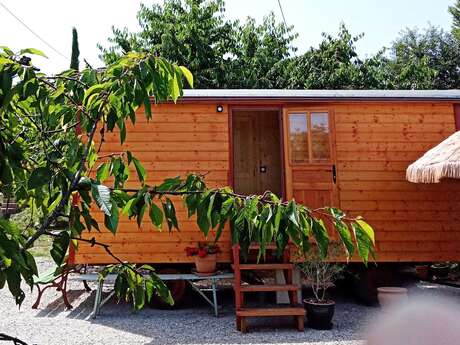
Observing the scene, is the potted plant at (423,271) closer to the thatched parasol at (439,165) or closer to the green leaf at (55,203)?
the thatched parasol at (439,165)

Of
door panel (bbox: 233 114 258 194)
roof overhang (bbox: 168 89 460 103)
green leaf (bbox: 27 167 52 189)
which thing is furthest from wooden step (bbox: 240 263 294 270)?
green leaf (bbox: 27 167 52 189)

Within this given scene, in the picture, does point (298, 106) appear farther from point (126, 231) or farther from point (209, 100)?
point (126, 231)

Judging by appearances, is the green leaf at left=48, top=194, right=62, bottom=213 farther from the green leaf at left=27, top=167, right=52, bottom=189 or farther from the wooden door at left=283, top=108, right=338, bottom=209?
the wooden door at left=283, top=108, right=338, bottom=209

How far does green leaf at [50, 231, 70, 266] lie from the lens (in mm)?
996

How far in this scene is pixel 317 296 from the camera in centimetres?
502

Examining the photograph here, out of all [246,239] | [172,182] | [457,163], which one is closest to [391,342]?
[246,239]

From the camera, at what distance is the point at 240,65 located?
52.6ft

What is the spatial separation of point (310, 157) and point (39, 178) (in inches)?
200

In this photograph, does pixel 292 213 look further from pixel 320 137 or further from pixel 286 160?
pixel 320 137

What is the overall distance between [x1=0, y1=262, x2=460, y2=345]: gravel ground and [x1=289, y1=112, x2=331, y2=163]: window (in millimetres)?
2254

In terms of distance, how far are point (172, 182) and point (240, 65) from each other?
51.6ft

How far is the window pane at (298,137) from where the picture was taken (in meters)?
5.68

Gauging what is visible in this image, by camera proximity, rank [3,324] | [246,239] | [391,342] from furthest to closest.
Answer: [3,324]
[246,239]
[391,342]

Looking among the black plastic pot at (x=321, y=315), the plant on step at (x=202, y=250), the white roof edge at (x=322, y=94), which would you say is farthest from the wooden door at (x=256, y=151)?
the black plastic pot at (x=321, y=315)
